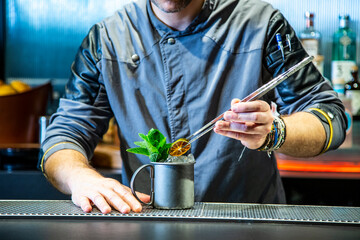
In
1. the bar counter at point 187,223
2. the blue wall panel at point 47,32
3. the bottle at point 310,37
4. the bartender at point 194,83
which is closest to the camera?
the bar counter at point 187,223

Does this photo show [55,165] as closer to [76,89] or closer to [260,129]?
[76,89]

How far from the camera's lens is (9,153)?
2088mm

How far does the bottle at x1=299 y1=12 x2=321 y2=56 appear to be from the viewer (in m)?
2.20

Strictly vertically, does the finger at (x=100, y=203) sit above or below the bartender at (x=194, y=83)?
below

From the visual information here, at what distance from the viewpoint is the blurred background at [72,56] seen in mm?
2053

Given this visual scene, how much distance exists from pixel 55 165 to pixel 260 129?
1.90 feet

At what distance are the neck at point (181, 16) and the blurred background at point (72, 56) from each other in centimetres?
77

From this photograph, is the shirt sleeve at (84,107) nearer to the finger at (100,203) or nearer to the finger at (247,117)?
Answer: the finger at (100,203)

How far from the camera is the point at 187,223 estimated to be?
3.23 feet

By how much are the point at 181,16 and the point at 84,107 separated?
1.33ft

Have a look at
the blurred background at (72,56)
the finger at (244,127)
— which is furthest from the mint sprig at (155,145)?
the blurred background at (72,56)

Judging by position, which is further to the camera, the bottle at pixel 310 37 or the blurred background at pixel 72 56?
the bottle at pixel 310 37

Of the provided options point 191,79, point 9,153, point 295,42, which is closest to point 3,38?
point 9,153

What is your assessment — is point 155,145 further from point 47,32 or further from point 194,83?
point 47,32
